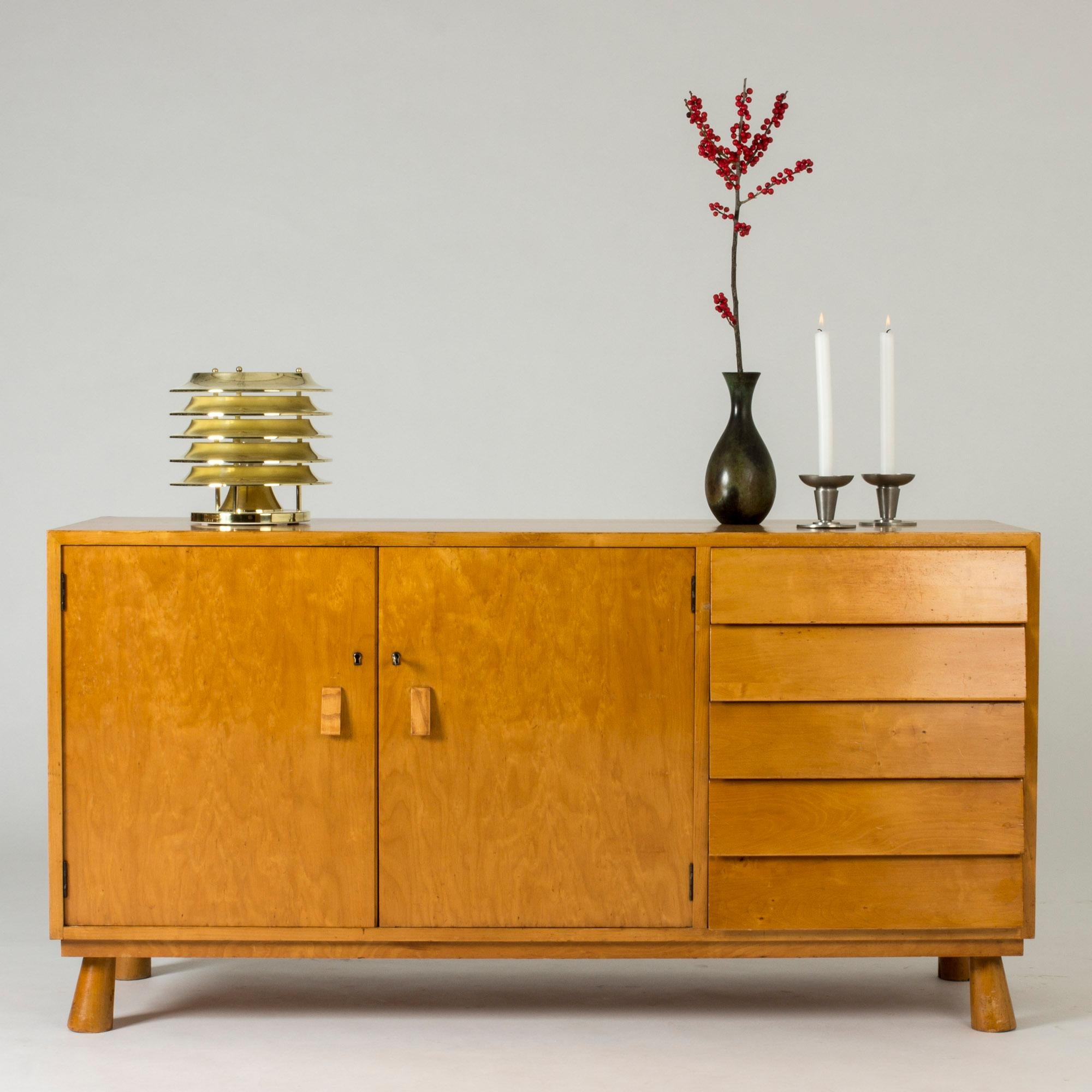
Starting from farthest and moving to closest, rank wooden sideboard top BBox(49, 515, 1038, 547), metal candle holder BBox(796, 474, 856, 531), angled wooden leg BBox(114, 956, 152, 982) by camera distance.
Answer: angled wooden leg BBox(114, 956, 152, 982), metal candle holder BBox(796, 474, 856, 531), wooden sideboard top BBox(49, 515, 1038, 547)

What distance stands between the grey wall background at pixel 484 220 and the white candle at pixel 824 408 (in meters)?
1.51

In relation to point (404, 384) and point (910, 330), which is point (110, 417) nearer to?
point (404, 384)

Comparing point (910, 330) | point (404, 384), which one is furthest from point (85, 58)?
point (910, 330)

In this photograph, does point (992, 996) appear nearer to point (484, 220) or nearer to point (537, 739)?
point (537, 739)

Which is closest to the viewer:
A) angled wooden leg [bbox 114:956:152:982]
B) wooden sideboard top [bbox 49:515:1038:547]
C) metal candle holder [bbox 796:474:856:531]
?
wooden sideboard top [bbox 49:515:1038:547]

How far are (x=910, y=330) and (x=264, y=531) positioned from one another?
7.96 ft

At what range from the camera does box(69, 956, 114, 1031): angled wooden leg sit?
323 cm

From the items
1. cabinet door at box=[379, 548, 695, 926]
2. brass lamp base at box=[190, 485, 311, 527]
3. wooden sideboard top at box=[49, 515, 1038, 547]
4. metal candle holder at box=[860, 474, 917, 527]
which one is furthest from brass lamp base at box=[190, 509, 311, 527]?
metal candle holder at box=[860, 474, 917, 527]

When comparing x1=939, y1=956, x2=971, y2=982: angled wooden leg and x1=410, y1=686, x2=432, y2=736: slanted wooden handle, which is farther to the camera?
x1=939, y1=956, x2=971, y2=982: angled wooden leg

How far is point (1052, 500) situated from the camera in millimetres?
4969

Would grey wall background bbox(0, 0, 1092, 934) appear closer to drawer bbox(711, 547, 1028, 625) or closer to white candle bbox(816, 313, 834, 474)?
white candle bbox(816, 313, 834, 474)

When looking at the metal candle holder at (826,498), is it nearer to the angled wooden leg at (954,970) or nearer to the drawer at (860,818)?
the drawer at (860,818)

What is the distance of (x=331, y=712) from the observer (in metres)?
3.16

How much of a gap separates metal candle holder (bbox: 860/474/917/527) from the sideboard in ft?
0.51
